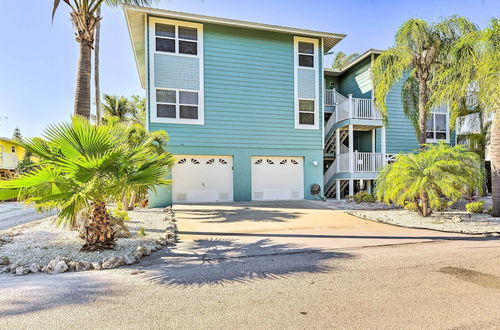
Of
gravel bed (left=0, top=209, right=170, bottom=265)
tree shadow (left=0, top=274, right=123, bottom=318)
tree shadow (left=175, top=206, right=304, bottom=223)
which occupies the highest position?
tree shadow (left=175, top=206, right=304, bottom=223)

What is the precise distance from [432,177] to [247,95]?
805 centimetres

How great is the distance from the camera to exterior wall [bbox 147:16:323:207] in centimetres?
1223

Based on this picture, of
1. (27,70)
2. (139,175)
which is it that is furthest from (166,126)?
(27,70)

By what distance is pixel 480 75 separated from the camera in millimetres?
7879

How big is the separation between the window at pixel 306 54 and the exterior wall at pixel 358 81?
3315 millimetres

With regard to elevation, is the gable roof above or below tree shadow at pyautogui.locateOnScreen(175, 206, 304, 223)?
above

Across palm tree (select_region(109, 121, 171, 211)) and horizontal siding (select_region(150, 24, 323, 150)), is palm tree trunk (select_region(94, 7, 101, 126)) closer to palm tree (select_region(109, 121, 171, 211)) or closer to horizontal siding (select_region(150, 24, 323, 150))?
horizontal siding (select_region(150, 24, 323, 150))

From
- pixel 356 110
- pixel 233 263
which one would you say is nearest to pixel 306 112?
pixel 356 110

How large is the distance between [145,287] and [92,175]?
7.18 feet

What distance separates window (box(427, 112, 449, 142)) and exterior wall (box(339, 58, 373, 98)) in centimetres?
413

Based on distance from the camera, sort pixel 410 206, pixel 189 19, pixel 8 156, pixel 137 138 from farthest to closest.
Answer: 1. pixel 8 156
2. pixel 189 19
3. pixel 410 206
4. pixel 137 138

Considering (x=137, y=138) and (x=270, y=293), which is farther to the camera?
(x=137, y=138)

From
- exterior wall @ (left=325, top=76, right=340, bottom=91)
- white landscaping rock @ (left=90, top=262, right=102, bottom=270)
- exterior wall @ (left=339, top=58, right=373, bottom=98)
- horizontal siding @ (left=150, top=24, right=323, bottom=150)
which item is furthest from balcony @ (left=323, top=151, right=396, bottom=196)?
→ white landscaping rock @ (left=90, top=262, right=102, bottom=270)

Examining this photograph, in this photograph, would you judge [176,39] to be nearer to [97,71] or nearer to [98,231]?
[97,71]
